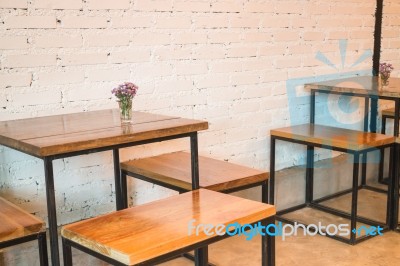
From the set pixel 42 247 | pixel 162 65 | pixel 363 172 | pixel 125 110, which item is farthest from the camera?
pixel 363 172

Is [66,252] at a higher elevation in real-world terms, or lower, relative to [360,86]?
lower

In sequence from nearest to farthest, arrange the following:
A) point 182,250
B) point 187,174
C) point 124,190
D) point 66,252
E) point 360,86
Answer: point 182,250, point 66,252, point 187,174, point 124,190, point 360,86

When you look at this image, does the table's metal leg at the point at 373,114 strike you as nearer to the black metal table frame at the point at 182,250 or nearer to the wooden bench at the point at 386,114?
the wooden bench at the point at 386,114

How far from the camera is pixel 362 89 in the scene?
11.1 feet

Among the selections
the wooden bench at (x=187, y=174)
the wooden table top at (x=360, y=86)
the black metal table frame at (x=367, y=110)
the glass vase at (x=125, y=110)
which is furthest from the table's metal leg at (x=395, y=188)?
the glass vase at (x=125, y=110)

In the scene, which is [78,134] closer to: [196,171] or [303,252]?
[196,171]

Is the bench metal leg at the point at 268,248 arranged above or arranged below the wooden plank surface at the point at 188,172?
below

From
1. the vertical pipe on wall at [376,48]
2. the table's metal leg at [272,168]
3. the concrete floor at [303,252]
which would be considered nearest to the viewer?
the concrete floor at [303,252]

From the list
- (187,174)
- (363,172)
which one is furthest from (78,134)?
(363,172)

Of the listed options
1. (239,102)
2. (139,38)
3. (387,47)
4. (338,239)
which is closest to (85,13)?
(139,38)

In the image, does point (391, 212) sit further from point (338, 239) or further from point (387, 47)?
point (387, 47)

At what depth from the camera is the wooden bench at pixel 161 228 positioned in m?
1.70

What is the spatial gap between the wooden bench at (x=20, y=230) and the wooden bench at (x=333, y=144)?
71.2 inches

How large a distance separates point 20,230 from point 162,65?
143 cm
